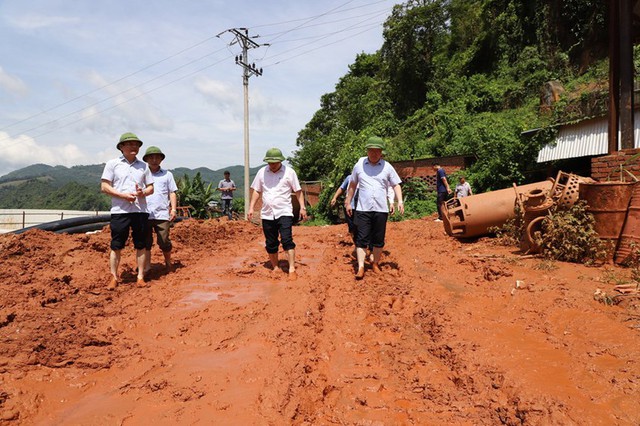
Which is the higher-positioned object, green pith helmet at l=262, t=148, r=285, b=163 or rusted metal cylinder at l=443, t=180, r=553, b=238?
green pith helmet at l=262, t=148, r=285, b=163

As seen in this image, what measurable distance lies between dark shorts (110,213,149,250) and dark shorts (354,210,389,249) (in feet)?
8.93

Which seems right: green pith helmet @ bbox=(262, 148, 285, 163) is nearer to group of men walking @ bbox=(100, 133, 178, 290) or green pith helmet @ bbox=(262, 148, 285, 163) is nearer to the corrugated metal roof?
group of men walking @ bbox=(100, 133, 178, 290)

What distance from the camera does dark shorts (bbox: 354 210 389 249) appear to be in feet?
18.7

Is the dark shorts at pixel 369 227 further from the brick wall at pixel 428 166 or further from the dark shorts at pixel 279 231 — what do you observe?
the brick wall at pixel 428 166

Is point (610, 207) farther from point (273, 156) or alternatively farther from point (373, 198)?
point (273, 156)

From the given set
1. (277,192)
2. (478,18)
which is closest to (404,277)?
(277,192)

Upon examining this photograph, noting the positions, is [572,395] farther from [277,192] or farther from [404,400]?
[277,192]

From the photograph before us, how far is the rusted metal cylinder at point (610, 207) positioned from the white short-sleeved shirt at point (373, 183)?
2375 millimetres

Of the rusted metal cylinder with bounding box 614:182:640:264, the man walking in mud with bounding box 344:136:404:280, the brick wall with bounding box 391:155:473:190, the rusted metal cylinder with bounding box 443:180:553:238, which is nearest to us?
the rusted metal cylinder with bounding box 614:182:640:264

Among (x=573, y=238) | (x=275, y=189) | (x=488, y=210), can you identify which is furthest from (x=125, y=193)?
(x=488, y=210)

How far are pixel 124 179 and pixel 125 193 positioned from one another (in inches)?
8.1

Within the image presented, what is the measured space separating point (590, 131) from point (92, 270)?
1200 cm

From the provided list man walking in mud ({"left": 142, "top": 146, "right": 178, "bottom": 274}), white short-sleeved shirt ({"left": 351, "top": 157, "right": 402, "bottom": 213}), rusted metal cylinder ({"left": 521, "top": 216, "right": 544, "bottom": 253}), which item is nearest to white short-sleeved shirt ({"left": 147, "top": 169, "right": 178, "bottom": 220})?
man walking in mud ({"left": 142, "top": 146, "right": 178, "bottom": 274})

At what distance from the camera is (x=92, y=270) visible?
6.03 m
